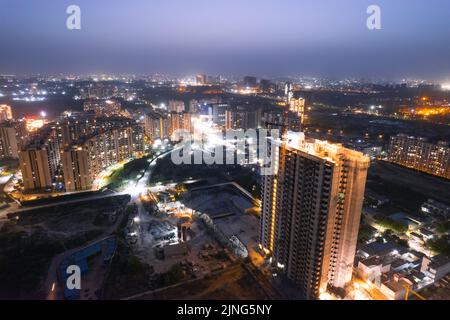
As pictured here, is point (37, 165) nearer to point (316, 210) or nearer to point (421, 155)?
point (316, 210)

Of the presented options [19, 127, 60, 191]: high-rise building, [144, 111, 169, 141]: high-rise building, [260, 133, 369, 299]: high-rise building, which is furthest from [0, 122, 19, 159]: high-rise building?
[260, 133, 369, 299]: high-rise building

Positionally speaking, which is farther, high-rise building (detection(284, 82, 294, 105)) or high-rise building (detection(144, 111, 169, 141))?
high-rise building (detection(284, 82, 294, 105))

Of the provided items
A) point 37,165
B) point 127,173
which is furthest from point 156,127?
point 37,165

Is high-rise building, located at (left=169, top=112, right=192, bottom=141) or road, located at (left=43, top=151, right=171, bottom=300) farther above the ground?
high-rise building, located at (left=169, top=112, right=192, bottom=141)

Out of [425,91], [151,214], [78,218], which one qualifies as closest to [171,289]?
[151,214]

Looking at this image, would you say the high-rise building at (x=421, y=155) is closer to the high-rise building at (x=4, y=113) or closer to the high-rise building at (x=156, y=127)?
the high-rise building at (x=156, y=127)

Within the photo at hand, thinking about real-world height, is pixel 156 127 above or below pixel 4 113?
below

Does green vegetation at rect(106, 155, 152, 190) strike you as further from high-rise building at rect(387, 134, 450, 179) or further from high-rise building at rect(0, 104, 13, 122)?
high-rise building at rect(387, 134, 450, 179)
